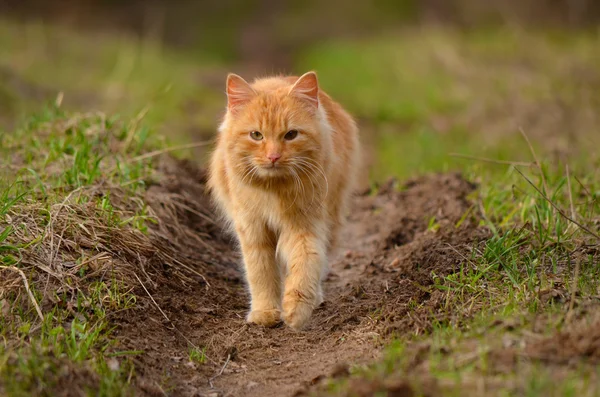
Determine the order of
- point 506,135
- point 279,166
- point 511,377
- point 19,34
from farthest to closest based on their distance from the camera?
1. point 19,34
2. point 506,135
3. point 279,166
4. point 511,377

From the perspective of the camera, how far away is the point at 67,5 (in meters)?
22.3

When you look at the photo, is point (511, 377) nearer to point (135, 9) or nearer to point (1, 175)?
point (1, 175)

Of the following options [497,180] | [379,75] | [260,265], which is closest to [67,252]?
[260,265]

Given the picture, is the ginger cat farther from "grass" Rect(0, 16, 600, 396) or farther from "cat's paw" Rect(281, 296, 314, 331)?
"grass" Rect(0, 16, 600, 396)

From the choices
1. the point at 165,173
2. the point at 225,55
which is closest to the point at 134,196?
the point at 165,173

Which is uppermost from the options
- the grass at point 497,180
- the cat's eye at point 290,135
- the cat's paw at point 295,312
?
the cat's eye at point 290,135

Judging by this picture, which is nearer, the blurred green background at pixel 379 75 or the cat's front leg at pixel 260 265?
the cat's front leg at pixel 260 265

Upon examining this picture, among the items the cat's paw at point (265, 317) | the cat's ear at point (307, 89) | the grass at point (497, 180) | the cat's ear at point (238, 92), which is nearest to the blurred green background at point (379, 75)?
the grass at point (497, 180)

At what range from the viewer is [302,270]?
4.44m

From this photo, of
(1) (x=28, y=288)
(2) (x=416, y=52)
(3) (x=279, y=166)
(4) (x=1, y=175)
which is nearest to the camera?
(1) (x=28, y=288)

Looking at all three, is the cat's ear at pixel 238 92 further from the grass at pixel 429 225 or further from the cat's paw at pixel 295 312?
the cat's paw at pixel 295 312

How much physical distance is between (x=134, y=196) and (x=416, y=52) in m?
10.5

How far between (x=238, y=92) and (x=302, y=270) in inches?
45.5

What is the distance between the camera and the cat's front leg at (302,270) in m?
4.31
